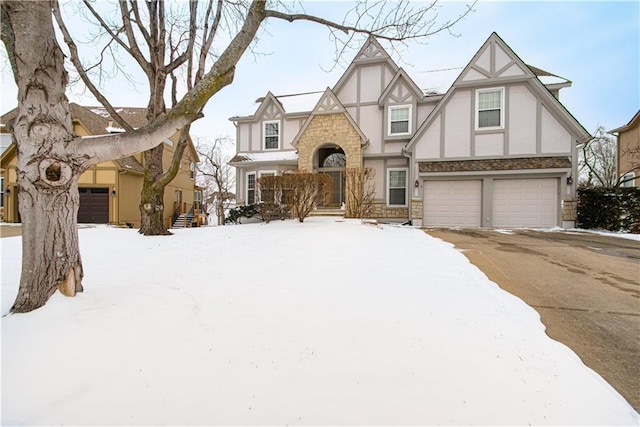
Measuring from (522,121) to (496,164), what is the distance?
208 centimetres

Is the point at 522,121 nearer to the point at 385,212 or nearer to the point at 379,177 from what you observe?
the point at 379,177

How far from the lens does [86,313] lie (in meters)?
2.48

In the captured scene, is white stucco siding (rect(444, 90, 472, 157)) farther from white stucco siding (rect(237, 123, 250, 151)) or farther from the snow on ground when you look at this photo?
white stucco siding (rect(237, 123, 250, 151))

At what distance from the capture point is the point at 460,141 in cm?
1243

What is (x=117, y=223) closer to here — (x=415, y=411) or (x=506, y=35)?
(x=415, y=411)

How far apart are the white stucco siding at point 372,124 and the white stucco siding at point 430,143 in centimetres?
230

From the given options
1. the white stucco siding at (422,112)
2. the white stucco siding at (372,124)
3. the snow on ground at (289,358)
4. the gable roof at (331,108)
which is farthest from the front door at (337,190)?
the snow on ground at (289,358)

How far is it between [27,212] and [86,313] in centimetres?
108

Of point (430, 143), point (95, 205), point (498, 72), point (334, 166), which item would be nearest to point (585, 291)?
point (430, 143)

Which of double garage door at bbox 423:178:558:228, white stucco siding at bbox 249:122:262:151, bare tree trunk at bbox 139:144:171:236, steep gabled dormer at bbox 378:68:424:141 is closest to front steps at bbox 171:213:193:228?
white stucco siding at bbox 249:122:262:151

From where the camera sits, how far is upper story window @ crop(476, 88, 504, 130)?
39.7 feet

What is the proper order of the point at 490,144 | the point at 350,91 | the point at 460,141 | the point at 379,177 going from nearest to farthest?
the point at 490,144, the point at 460,141, the point at 379,177, the point at 350,91

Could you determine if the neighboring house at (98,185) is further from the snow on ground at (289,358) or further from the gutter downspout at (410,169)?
the snow on ground at (289,358)

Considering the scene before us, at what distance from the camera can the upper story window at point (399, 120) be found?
14.2m
